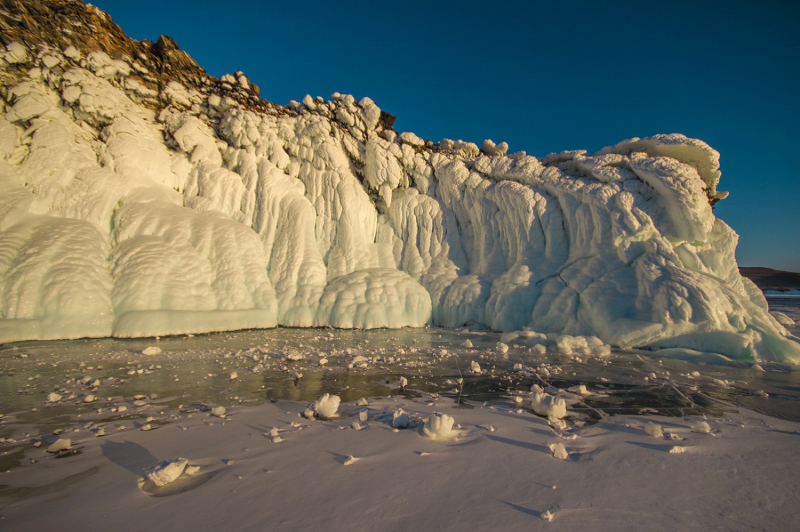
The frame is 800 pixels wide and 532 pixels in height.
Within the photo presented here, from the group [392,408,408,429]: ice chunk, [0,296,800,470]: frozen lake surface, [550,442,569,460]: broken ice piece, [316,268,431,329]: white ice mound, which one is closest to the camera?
[550,442,569,460]: broken ice piece

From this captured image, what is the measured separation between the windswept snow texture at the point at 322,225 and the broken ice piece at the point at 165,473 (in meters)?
7.89

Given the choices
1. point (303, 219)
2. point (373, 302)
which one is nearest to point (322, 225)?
point (303, 219)

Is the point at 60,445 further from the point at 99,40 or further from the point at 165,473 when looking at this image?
the point at 99,40

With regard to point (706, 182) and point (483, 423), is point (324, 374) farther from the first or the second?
point (706, 182)

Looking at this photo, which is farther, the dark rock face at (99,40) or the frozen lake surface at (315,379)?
the dark rock face at (99,40)

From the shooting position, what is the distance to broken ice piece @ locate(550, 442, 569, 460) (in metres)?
2.38

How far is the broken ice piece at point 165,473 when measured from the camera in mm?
1977

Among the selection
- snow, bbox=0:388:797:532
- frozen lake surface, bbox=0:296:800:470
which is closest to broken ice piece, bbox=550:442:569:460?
snow, bbox=0:388:797:532

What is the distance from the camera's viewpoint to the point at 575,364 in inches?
236

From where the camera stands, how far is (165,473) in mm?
1992

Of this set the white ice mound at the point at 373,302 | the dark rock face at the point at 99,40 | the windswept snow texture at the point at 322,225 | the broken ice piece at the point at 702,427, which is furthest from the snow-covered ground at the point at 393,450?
the dark rock face at the point at 99,40

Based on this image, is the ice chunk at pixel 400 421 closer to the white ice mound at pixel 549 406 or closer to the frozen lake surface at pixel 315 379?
the frozen lake surface at pixel 315 379

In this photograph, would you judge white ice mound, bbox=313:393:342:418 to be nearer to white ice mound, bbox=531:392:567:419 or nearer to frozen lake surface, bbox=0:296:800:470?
frozen lake surface, bbox=0:296:800:470

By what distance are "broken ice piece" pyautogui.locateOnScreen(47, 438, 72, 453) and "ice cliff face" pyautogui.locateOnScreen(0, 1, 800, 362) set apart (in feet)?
22.5
